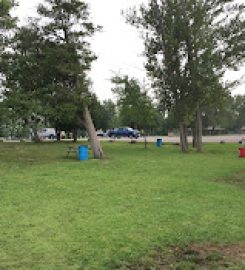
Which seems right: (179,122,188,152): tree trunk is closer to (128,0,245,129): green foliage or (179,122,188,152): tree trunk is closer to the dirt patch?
(128,0,245,129): green foliage

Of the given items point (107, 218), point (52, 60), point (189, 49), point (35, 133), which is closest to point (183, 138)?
point (189, 49)

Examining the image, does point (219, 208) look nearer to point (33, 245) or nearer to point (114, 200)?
point (114, 200)

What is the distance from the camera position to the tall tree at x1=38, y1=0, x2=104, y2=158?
20219mm

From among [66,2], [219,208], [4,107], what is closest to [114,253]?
[219,208]

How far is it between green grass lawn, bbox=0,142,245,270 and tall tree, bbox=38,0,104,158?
8.94 metres

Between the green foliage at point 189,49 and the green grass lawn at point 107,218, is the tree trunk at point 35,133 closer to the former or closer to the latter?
the green foliage at point 189,49

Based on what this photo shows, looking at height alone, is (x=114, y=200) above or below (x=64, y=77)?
below

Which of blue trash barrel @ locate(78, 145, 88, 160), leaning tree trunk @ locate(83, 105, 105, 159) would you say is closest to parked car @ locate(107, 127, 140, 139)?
leaning tree trunk @ locate(83, 105, 105, 159)

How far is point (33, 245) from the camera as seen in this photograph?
552 centimetres

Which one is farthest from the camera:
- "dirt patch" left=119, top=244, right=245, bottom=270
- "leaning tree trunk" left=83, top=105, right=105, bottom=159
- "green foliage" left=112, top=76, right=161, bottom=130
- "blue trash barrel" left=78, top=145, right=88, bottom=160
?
"green foliage" left=112, top=76, right=161, bottom=130

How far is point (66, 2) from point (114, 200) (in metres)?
14.4

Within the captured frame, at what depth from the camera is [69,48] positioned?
806 inches

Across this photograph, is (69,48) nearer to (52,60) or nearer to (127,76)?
(52,60)

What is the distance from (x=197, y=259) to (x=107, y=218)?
2.36 meters
